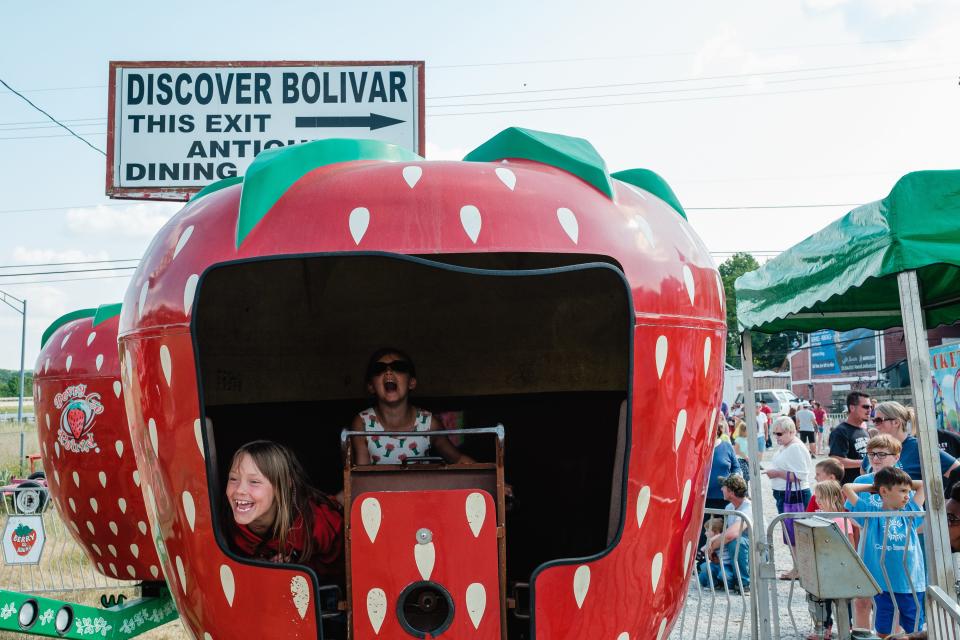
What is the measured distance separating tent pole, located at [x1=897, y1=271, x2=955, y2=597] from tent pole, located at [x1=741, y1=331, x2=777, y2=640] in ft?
3.86

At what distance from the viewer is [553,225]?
2.41 metres

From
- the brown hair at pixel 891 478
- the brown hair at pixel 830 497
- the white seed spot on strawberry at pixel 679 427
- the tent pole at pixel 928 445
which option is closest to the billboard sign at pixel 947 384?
the brown hair at pixel 830 497

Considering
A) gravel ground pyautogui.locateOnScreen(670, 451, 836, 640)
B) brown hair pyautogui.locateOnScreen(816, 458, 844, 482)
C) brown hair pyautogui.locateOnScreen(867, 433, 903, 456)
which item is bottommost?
gravel ground pyautogui.locateOnScreen(670, 451, 836, 640)

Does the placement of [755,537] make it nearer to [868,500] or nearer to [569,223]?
[868,500]

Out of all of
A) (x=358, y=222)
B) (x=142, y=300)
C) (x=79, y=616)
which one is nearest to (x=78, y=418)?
(x=79, y=616)

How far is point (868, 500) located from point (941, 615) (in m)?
1.47

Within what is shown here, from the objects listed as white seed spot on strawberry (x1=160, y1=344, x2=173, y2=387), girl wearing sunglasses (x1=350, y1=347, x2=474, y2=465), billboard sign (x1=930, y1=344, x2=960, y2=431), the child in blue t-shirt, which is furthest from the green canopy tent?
billboard sign (x1=930, y1=344, x2=960, y2=431)

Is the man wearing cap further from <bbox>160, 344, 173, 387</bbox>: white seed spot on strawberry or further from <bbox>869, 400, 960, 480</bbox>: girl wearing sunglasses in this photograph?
<bbox>160, 344, 173, 387</bbox>: white seed spot on strawberry

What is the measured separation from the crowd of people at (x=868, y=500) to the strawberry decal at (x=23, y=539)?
4721mm

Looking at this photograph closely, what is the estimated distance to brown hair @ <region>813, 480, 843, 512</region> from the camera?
5715mm

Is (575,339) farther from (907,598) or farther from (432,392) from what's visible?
(907,598)

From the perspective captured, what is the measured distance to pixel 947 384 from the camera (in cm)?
1548

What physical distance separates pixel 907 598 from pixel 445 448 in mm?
3220

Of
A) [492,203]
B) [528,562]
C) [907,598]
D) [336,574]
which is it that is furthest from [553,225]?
[907,598]
